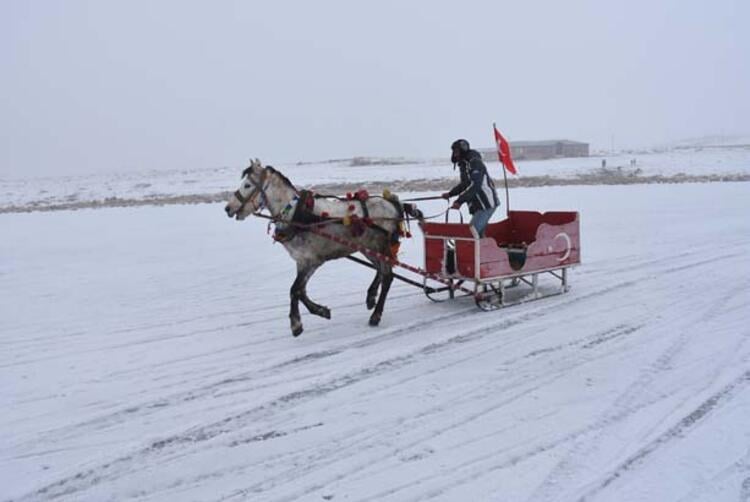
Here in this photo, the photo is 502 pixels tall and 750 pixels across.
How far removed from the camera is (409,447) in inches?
221

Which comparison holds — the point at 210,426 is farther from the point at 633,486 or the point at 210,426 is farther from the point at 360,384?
the point at 633,486

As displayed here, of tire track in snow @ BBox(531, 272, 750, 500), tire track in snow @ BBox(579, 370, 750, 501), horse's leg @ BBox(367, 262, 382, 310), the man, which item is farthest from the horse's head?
tire track in snow @ BBox(579, 370, 750, 501)

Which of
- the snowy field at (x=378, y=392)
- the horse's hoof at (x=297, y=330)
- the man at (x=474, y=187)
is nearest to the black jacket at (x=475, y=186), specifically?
the man at (x=474, y=187)

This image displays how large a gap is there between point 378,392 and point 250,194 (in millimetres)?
3493

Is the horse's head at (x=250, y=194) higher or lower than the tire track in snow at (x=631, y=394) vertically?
higher

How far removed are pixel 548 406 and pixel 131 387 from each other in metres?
4.13

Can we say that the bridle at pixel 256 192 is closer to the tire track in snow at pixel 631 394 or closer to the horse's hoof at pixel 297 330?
the horse's hoof at pixel 297 330

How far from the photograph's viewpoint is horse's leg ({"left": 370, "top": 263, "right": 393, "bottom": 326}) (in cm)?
963

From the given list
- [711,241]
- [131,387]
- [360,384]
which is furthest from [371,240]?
[711,241]

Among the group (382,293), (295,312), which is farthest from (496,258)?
(295,312)

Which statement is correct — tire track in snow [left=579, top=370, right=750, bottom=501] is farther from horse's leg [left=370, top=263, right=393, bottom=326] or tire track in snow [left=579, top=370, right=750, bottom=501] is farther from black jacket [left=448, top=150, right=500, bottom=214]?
black jacket [left=448, top=150, right=500, bottom=214]

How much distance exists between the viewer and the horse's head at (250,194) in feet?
30.2

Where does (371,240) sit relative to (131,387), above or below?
above

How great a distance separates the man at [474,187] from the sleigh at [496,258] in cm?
38
